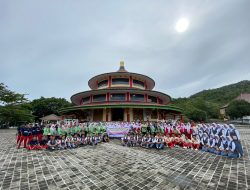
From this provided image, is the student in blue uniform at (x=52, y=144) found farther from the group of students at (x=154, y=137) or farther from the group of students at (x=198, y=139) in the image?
the group of students at (x=198, y=139)

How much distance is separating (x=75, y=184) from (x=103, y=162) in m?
2.26

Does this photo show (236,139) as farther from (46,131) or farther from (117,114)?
(117,114)

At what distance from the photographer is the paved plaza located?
459 centimetres

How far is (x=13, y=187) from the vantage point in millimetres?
4512

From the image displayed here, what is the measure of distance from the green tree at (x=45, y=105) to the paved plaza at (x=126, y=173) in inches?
1707

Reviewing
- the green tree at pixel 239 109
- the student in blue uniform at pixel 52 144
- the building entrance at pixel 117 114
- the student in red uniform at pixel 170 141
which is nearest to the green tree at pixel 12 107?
the building entrance at pixel 117 114

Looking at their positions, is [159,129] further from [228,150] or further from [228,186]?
[228,186]

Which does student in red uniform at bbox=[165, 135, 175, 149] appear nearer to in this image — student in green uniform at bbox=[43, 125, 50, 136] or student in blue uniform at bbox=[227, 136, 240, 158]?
student in blue uniform at bbox=[227, 136, 240, 158]

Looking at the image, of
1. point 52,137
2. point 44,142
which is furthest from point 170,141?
point 44,142

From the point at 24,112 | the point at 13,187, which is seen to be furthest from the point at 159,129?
the point at 24,112

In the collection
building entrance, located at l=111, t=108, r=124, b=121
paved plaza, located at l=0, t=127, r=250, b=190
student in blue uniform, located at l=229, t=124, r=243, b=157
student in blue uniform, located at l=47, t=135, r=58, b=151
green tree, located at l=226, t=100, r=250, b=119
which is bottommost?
paved plaza, located at l=0, t=127, r=250, b=190

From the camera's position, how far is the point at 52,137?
1038 cm

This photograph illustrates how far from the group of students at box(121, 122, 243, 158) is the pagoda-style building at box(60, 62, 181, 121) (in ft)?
25.2

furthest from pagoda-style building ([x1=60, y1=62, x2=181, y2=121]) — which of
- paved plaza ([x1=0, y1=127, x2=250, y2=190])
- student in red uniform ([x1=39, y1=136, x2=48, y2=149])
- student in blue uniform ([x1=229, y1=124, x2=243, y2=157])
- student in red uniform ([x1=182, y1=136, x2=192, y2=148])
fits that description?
paved plaza ([x1=0, y1=127, x2=250, y2=190])
